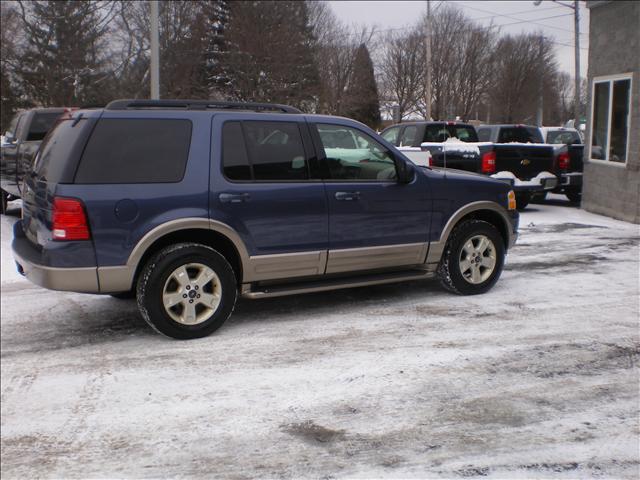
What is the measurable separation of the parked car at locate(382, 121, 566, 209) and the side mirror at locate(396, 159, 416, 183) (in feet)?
19.8

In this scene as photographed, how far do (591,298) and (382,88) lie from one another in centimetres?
3443

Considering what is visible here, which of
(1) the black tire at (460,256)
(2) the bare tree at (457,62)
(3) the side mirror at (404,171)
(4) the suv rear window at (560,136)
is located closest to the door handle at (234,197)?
(3) the side mirror at (404,171)

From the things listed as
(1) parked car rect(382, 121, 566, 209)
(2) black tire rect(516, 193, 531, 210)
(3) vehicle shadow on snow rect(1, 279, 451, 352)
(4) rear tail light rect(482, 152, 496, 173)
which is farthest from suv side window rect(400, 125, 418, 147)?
(3) vehicle shadow on snow rect(1, 279, 451, 352)

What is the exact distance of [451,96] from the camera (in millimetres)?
44562

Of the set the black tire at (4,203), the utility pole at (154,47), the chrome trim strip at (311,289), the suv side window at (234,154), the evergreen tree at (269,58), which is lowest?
the chrome trim strip at (311,289)

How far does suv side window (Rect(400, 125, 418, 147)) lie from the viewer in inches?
543

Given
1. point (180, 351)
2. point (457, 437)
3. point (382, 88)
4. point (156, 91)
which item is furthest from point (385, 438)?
point (382, 88)

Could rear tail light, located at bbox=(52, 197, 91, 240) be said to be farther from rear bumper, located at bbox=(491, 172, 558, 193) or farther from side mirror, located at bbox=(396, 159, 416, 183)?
rear bumper, located at bbox=(491, 172, 558, 193)

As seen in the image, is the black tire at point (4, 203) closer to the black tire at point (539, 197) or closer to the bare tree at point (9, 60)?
the black tire at point (539, 197)

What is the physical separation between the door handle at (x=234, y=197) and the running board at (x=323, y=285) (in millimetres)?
748

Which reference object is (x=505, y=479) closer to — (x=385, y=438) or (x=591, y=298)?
(x=385, y=438)

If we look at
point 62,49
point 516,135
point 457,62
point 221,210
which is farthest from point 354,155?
point 457,62

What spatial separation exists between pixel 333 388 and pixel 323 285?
1665 millimetres

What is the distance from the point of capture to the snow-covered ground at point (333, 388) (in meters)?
3.59
